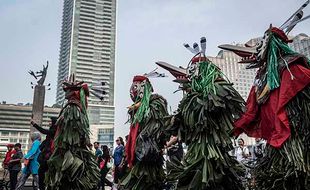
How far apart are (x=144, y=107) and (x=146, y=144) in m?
0.63

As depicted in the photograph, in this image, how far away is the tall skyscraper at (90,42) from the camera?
9150 cm

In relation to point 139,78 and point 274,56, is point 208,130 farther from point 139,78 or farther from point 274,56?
point 139,78

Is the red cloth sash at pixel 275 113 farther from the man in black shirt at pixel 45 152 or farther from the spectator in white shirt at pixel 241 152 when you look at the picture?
the spectator in white shirt at pixel 241 152

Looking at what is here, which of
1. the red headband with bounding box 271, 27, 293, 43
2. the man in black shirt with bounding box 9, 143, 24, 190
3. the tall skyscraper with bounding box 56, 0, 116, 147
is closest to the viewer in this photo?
the red headband with bounding box 271, 27, 293, 43

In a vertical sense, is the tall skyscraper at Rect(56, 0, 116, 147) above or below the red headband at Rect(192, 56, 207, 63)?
above

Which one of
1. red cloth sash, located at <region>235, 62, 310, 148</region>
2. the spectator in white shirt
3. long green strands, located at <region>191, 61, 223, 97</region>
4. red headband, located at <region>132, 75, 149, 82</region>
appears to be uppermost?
red headband, located at <region>132, 75, 149, 82</region>

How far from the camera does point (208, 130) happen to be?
3.97 metres

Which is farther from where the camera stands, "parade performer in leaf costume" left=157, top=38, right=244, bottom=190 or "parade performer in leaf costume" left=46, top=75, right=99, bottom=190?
"parade performer in leaf costume" left=46, top=75, right=99, bottom=190

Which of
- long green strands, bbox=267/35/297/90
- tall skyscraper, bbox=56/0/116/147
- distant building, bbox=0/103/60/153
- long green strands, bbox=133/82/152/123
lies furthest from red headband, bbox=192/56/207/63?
tall skyscraper, bbox=56/0/116/147

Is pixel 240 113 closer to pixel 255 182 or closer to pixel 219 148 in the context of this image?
pixel 219 148

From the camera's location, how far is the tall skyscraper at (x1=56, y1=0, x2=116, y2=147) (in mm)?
→ 91500

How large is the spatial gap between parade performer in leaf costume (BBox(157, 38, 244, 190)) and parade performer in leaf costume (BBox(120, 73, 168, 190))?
2.45ft

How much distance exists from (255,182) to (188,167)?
2.51 ft

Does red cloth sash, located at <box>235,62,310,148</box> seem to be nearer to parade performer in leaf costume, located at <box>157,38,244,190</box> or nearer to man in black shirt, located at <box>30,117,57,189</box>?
parade performer in leaf costume, located at <box>157,38,244,190</box>
